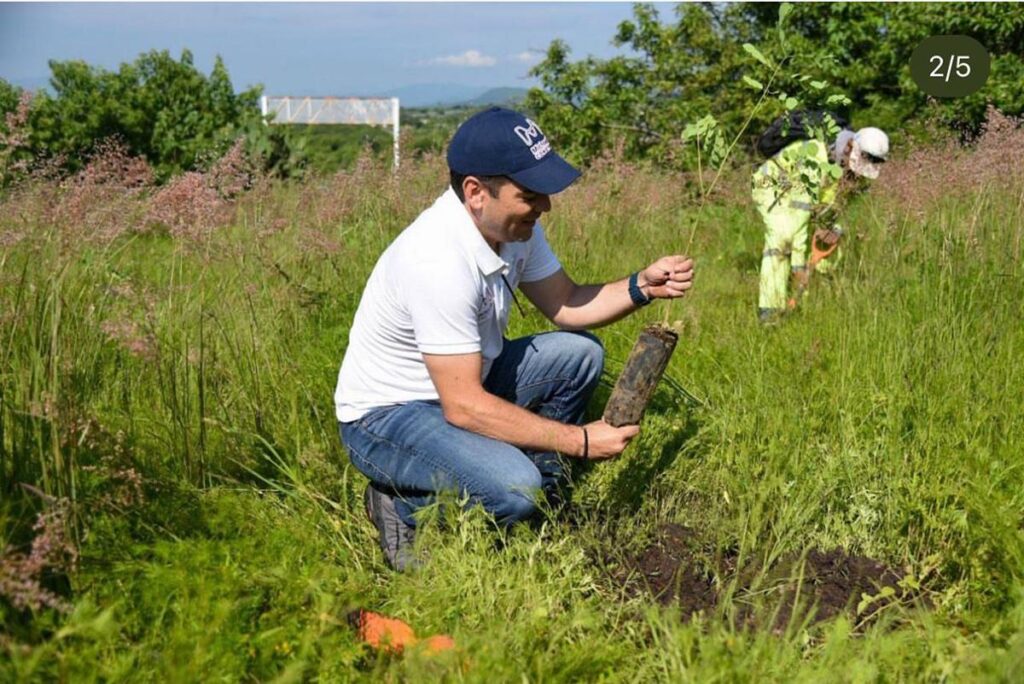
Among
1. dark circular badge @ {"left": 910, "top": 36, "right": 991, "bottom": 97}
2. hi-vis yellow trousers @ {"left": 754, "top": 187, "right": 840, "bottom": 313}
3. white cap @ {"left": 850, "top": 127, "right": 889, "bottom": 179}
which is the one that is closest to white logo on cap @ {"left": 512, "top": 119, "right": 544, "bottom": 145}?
hi-vis yellow trousers @ {"left": 754, "top": 187, "right": 840, "bottom": 313}

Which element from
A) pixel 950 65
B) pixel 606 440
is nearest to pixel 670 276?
pixel 606 440

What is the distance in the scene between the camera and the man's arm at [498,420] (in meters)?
2.66

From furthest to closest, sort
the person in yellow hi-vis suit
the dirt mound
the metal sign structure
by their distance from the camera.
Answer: the metal sign structure, the person in yellow hi-vis suit, the dirt mound

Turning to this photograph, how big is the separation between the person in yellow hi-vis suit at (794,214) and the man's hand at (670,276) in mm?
1847

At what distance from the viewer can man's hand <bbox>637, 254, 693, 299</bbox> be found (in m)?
2.99

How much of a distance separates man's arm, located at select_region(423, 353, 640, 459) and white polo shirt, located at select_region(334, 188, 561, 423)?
5cm

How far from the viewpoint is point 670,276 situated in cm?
302

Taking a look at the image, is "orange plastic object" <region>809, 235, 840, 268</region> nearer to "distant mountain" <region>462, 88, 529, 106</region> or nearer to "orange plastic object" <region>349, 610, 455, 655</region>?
"distant mountain" <region>462, 88, 529, 106</region>

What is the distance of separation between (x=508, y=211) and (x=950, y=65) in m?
8.07

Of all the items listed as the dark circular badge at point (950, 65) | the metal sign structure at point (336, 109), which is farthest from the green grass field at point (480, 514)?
the metal sign structure at point (336, 109)

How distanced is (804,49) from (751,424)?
7.10 m

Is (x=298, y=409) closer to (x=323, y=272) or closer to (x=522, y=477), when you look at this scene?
(x=522, y=477)

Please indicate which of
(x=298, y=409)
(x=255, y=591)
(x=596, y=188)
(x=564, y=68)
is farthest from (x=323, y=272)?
(x=564, y=68)

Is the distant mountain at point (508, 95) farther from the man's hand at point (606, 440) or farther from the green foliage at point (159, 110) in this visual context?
the man's hand at point (606, 440)
